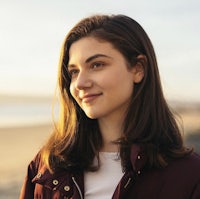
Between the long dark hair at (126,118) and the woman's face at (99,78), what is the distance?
0.05 meters

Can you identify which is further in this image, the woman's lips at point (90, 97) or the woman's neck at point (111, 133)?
the woman's neck at point (111, 133)

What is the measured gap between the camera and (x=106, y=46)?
2.03m

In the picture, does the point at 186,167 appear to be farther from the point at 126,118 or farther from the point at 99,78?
the point at 99,78

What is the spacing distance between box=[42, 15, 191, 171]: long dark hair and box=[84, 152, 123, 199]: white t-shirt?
5cm

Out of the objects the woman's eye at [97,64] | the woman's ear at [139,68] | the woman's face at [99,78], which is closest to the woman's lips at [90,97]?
the woman's face at [99,78]

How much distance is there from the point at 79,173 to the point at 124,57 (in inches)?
22.5

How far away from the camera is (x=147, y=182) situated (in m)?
1.97

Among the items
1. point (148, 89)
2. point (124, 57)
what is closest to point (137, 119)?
point (148, 89)

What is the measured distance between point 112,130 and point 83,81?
30 cm

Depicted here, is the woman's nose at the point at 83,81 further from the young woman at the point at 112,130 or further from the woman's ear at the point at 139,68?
the woman's ear at the point at 139,68

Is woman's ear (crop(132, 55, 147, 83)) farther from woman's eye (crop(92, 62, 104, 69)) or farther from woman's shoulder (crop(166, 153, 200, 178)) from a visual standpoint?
woman's shoulder (crop(166, 153, 200, 178))

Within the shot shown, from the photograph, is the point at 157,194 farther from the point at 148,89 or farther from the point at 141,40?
the point at 141,40

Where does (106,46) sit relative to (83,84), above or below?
above

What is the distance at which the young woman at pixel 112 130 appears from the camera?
6.47 ft
